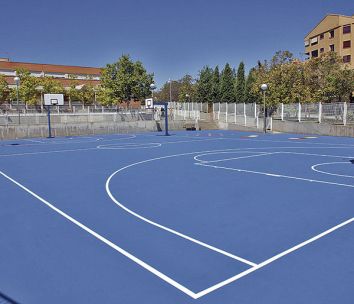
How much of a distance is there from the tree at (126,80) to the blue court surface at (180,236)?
130 ft

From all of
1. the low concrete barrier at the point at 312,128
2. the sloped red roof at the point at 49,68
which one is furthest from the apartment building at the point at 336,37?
the sloped red roof at the point at 49,68

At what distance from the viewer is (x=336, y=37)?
70562mm

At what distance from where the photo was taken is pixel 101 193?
A: 11.1 m

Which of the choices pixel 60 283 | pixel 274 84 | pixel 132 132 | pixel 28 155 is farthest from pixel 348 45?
pixel 60 283

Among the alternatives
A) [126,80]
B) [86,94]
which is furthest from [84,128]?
[86,94]

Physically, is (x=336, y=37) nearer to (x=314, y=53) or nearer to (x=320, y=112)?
(x=314, y=53)

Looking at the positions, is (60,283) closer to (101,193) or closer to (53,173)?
(101,193)

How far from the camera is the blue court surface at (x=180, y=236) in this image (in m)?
5.09

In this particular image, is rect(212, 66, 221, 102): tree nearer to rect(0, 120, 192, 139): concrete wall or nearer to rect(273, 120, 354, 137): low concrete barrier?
rect(0, 120, 192, 139): concrete wall

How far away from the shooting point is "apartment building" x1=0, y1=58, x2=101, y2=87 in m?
92.2

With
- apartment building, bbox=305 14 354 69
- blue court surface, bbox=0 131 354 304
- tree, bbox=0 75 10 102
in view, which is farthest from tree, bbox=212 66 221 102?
blue court surface, bbox=0 131 354 304

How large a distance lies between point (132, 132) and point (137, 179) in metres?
27.4

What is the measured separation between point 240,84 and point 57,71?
62380 mm

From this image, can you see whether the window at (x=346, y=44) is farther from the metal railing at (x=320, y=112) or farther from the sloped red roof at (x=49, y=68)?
the sloped red roof at (x=49, y=68)
